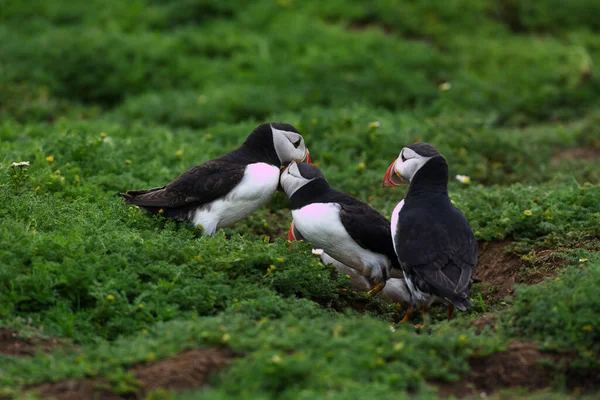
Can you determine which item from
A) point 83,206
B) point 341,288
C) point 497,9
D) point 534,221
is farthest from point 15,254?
point 497,9

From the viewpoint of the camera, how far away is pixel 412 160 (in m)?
6.46

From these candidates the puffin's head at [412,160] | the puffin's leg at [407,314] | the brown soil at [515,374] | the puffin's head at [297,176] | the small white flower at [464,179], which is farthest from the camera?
the small white flower at [464,179]

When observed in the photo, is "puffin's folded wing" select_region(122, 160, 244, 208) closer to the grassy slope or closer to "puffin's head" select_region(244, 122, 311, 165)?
the grassy slope

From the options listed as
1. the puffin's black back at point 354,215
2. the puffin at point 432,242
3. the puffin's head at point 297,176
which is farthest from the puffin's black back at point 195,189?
the puffin at point 432,242

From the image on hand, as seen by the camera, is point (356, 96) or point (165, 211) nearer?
point (165, 211)

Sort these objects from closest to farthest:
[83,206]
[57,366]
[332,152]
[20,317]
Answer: [57,366] → [20,317] → [83,206] → [332,152]

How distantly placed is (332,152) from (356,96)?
278 centimetres

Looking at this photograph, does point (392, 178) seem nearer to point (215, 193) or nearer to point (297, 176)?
point (297, 176)

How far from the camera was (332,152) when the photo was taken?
357 inches

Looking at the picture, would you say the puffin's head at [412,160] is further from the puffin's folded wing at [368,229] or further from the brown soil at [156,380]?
the brown soil at [156,380]

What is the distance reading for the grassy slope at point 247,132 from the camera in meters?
4.79

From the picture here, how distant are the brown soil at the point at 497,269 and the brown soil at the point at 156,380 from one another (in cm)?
275

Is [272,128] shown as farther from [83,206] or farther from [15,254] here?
[15,254]

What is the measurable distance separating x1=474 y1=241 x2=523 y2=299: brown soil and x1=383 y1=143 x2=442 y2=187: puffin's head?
1.01m
